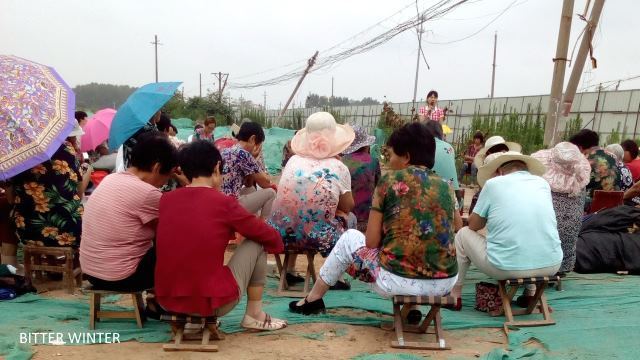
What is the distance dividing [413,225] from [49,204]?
2735 millimetres

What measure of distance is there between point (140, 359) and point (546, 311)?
2720mm

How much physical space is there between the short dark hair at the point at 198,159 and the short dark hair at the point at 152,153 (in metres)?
0.29

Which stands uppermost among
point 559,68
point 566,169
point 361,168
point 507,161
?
point 559,68

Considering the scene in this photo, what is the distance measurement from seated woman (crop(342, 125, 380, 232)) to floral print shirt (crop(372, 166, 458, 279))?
1.94m

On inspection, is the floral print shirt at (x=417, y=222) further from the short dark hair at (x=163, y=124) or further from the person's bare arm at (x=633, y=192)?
the person's bare arm at (x=633, y=192)

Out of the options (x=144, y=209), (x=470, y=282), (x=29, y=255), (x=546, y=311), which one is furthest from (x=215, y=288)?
(x=470, y=282)

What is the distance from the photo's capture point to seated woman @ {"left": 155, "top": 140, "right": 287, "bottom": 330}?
306 cm

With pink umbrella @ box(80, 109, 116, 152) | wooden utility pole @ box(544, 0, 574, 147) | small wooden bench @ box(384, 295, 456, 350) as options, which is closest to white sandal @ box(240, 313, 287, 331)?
small wooden bench @ box(384, 295, 456, 350)

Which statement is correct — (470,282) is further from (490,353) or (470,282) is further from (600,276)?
(490,353)

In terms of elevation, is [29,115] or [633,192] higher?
[29,115]

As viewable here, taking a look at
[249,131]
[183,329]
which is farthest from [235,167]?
[183,329]

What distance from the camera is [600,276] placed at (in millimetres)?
5363

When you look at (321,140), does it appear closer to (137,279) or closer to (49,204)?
(137,279)

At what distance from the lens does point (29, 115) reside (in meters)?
3.85
